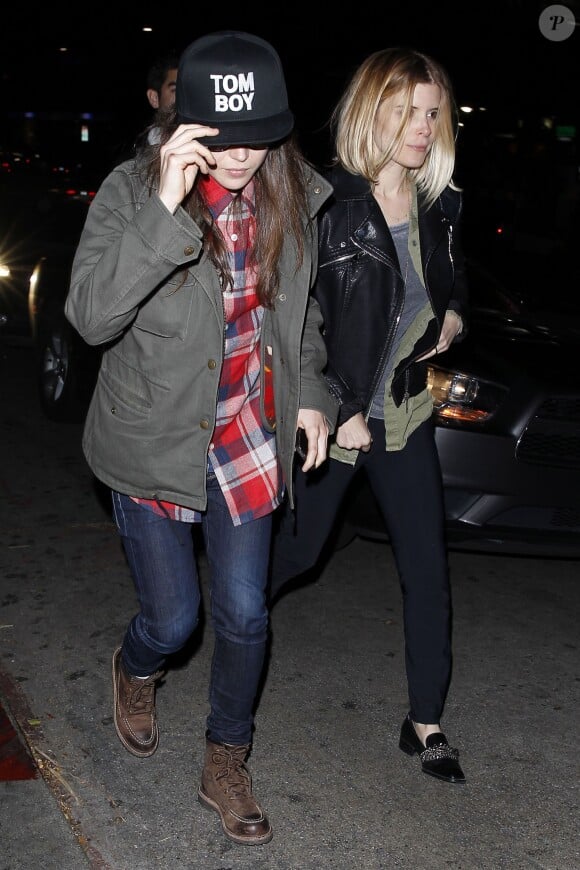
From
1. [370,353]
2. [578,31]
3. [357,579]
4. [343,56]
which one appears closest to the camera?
[370,353]

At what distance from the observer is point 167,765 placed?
3.54 m

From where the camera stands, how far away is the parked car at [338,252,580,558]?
15.1 ft

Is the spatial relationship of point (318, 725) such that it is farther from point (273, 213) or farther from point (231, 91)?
point (231, 91)

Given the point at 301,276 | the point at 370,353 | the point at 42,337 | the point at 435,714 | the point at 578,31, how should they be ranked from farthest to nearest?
1. the point at 578,31
2. the point at 42,337
3. the point at 435,714
4. the point at 370,353
5. the point at 301,276

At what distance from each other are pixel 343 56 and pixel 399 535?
20.2 m

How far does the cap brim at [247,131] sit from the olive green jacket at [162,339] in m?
0.19

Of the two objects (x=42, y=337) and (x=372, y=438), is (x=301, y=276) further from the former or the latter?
(x=42, y=337)

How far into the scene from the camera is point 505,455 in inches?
181

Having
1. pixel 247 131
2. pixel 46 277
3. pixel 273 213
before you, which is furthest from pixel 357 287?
pixel 46 277

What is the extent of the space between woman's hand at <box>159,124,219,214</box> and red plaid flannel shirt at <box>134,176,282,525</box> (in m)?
0.26

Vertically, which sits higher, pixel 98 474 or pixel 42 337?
pixel 98 474

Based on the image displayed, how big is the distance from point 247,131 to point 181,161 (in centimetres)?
18

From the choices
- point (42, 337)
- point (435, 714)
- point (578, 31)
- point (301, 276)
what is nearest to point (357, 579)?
point (435, 714)

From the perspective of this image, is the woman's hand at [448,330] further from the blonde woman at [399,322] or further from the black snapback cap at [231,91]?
the black snapback cap at [231,91]
